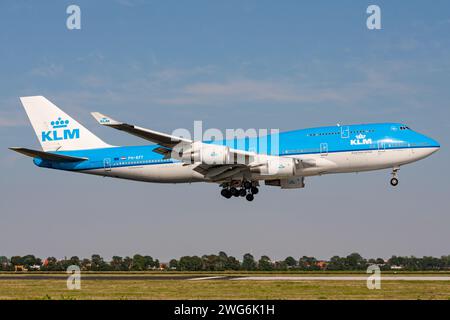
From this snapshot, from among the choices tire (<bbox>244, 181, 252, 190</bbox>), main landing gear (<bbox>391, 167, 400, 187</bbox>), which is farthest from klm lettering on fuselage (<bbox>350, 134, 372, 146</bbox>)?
tire (<bbox>244, 181, 252, 190</bbox>)

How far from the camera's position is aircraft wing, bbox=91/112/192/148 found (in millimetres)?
44969

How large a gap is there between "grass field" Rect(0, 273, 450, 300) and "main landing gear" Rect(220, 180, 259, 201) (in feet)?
53.4

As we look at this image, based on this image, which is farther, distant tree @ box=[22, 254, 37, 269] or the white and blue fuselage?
distant tree @ box=[22, 254, 37, 269]

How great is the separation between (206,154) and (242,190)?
23.8 ft

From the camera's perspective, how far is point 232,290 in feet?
114

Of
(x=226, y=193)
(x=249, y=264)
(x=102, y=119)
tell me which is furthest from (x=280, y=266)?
(x=102, y=119)

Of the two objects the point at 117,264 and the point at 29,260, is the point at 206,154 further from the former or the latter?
the point at 29,260

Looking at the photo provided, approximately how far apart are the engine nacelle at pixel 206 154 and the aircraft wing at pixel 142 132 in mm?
1027

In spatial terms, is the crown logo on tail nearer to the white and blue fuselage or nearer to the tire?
the white and blue fuselage

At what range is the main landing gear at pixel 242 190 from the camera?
55947mm

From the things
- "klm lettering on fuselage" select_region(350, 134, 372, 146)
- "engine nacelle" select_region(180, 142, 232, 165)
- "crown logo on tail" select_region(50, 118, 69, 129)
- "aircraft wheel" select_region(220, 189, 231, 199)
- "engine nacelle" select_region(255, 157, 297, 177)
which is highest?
"crown logo on tail" select_region(50, 118, 69, 129)

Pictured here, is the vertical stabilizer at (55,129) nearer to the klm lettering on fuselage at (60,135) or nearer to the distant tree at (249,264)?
the klm lettering on fuselage at (60,135)

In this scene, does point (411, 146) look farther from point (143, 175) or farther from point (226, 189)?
point (143, 175)
